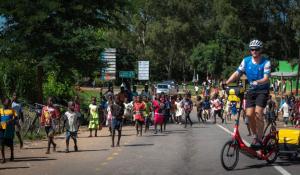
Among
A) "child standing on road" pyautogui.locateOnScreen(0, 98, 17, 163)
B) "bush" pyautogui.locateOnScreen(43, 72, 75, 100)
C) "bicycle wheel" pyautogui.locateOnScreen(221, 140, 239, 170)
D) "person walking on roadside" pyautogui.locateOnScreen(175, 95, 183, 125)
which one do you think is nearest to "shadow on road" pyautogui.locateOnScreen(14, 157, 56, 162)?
"child standing on road" pyautogui.locateOnScreen(0, 98, 17, 163)

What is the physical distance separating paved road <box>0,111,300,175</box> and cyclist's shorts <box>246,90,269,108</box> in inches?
52.6

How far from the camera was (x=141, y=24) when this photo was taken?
8156 centimetres

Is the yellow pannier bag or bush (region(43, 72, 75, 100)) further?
bush (region(43, 72, 75, 100))

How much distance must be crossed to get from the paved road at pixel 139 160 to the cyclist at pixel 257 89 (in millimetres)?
896

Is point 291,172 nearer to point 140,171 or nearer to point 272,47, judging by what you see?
point 140,171

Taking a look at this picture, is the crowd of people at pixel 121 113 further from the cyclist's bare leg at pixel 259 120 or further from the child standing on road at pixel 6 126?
the cyclist's bare leg at pixel 259 120

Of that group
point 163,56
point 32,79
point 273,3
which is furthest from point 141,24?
point 32,79

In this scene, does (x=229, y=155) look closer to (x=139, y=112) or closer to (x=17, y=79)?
(x=139, y=112)

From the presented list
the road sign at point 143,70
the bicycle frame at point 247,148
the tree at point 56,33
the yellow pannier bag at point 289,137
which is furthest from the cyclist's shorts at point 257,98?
the road sign at point 143,70

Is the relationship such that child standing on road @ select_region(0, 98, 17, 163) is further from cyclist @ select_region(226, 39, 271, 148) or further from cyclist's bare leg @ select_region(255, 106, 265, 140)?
cyclist's bare leg @ select_region(255, 106, 265, 140)

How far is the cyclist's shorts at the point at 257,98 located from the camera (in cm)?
1121

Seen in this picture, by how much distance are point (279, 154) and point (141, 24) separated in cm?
7049

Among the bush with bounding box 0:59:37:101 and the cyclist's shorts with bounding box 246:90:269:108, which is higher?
the bush with bounding box 0:59:37:101

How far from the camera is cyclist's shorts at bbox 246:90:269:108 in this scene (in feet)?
36.8
